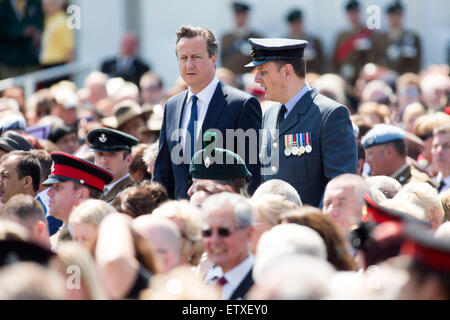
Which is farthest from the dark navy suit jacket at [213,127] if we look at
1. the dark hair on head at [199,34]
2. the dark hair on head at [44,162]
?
the dark hair on head at [44,162]

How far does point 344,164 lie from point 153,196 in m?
1.12

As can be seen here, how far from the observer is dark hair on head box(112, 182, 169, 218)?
199 inches

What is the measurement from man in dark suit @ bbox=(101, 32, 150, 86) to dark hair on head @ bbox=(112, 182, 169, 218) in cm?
803

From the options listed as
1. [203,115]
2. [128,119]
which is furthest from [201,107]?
[128,119]

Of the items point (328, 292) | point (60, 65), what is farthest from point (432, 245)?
point (60, 65)

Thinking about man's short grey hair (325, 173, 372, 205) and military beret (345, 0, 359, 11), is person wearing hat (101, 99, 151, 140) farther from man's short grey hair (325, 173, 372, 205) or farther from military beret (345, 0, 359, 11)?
military beret (345, 0, 359, 11)

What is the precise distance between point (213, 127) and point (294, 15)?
7.98 metres

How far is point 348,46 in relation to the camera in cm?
1319

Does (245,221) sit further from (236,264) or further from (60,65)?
(60,65)

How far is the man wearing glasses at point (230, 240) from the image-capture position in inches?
159

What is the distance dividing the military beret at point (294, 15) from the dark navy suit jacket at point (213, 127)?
7726 millimetres

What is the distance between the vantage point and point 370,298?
2.93m

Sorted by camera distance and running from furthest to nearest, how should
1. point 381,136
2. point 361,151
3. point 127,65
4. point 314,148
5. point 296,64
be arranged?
point 127,65 → point 381,136 → point 361,151 → point 296,64 → point 314,148

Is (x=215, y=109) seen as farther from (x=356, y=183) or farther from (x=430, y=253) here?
(x=430, y=253)
